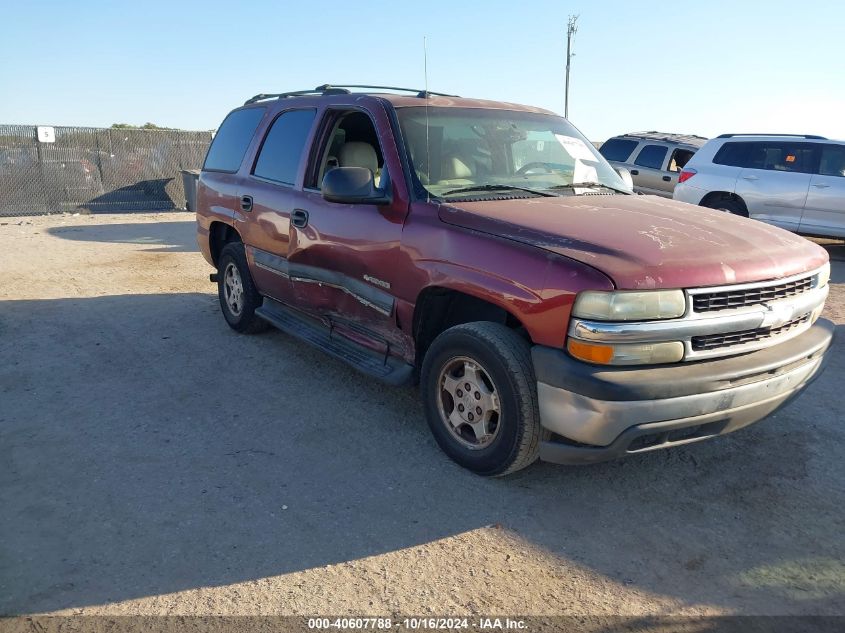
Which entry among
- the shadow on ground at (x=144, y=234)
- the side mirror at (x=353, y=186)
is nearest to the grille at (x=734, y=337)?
the side mirror at (x=353, y=186)

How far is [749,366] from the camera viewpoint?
3242 mm

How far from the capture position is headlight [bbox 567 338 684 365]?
9.98ft

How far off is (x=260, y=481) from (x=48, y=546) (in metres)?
1.01

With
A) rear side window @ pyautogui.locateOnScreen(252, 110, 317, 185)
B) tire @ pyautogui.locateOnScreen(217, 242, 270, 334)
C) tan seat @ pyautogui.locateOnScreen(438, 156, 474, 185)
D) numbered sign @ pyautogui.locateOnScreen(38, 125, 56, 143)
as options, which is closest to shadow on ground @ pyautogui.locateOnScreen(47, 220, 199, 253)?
numbered sign @ pyautogui.locateOnScreen(38, 125, 56, 143)

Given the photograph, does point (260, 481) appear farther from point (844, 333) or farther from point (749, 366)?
point (844, 333)

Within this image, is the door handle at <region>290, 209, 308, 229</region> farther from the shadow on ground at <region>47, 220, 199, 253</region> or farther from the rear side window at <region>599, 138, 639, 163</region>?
the rear side window at <region>599, 138, 639, 163</region>

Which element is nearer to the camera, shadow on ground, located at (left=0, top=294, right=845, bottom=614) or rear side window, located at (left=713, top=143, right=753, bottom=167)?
shadow on ground, located at (left=0, top=294, right=845, bottom=614)

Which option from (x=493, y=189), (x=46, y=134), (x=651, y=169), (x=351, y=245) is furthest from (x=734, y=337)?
(x=46, y=134)

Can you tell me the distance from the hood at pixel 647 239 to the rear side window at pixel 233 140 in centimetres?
283

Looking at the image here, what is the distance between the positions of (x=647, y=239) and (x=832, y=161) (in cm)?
875

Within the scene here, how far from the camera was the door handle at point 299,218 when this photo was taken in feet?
15.8

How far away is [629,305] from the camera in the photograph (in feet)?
9.86

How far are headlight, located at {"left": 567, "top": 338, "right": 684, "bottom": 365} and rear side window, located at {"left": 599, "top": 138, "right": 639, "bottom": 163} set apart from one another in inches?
476

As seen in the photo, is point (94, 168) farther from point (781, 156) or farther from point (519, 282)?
point (519, 282)
